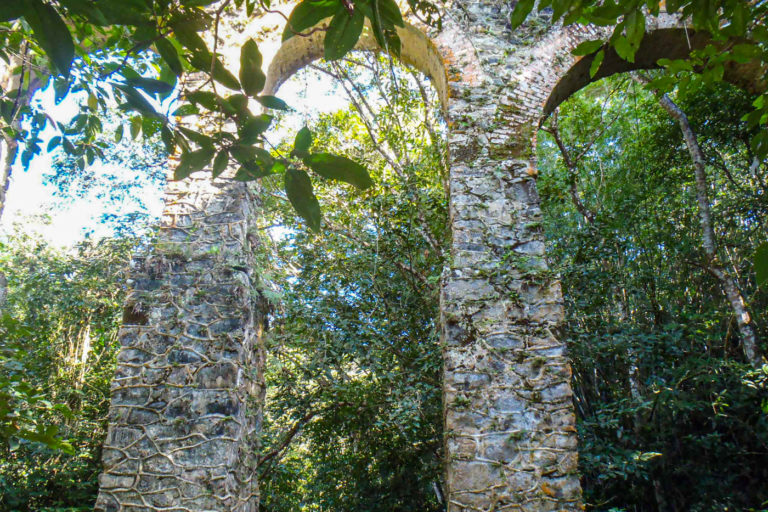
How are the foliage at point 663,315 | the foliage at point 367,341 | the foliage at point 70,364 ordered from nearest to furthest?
the foliage at point 367,341, the foliage at point 663,315, the foliage at point 70,364

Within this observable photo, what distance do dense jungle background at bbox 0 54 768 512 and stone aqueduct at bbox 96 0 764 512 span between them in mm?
315

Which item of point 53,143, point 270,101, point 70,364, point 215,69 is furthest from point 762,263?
point 70,364

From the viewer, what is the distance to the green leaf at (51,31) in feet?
1.91

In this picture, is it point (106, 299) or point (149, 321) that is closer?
point (149, 321)

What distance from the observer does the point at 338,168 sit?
685mm

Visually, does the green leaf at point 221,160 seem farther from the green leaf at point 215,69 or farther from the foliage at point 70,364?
the foliage at point 70,364

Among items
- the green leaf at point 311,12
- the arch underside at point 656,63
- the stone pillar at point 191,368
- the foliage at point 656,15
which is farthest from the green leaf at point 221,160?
the arch underside at point 656,63

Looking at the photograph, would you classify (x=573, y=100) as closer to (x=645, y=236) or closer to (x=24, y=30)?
(x=645, y=236)

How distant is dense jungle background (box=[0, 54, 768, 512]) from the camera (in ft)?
11.1

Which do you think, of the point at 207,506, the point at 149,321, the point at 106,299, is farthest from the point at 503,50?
the point at 106,299

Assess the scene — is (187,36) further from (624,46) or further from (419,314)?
(419,314)

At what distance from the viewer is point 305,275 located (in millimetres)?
3678

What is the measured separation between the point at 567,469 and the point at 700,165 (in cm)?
318

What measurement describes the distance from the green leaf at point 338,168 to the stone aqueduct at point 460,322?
174 cm
